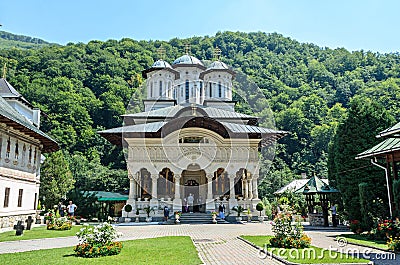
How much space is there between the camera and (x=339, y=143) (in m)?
17.2

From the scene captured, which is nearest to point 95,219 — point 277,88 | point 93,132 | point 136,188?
point 136,188

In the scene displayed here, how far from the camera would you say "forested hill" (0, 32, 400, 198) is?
177 feet

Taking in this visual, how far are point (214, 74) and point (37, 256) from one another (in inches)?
1221

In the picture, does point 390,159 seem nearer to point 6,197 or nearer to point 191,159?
point 191,159

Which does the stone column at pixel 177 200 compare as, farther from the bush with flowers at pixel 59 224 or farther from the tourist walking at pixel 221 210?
the bush with flowers at pixel 59 224

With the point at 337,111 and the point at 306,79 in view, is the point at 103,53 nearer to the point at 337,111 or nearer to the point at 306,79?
the point at 306,79

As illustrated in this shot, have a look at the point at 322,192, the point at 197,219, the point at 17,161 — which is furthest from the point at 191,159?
the point at 17,161

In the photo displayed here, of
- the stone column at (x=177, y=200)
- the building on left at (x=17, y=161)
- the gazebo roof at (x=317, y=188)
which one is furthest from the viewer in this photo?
the stone column at (x=177, y=200)

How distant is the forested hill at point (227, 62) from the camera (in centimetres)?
5397

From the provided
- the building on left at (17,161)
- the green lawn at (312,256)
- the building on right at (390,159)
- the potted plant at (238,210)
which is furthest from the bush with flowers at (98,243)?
the potted plant at (238,210)

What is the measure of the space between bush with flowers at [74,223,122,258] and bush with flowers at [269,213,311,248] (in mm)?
4343

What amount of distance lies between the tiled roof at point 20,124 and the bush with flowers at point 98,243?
8310 mm

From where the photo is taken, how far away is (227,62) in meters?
65.2

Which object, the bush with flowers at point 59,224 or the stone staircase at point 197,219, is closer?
the bush with flowers at point 59,224
